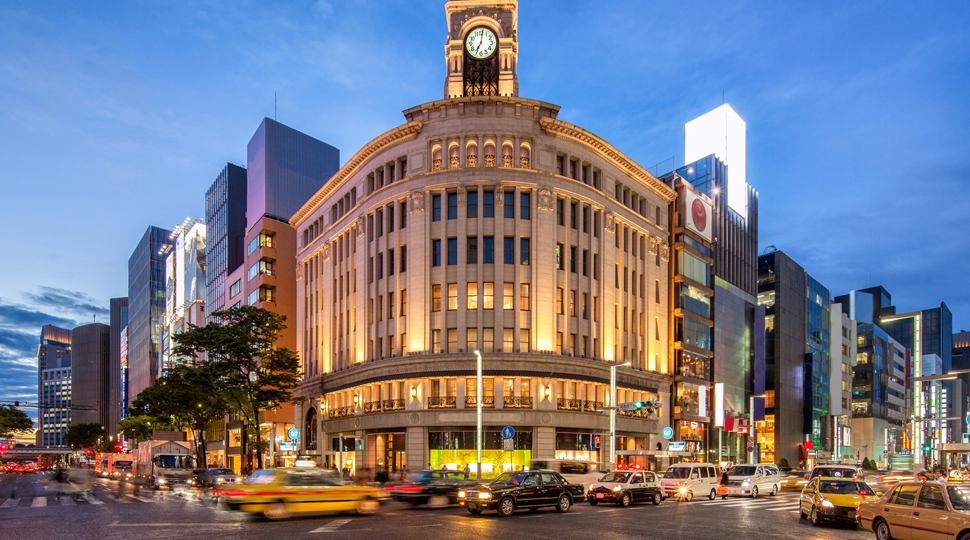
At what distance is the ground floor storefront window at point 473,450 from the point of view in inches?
1991

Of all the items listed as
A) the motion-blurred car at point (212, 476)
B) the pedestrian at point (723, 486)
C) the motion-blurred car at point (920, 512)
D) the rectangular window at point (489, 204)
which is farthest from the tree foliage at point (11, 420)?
the motion-blurred car at point (920, 512)

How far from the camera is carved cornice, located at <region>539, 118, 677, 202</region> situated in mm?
55281

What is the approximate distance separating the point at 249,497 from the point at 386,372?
31.8m

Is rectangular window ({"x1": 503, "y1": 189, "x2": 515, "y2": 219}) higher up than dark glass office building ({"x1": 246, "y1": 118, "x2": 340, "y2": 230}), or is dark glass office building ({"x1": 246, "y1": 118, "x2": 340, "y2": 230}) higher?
dark glass office building ({"x1": 246, "y1": 118, "x2": 340, "y2": 230})

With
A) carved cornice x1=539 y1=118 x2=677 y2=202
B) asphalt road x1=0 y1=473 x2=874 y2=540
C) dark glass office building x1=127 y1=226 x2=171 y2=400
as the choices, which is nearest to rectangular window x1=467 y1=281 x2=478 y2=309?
carved cornice x1=539 y1=118 x2=677 y2=202

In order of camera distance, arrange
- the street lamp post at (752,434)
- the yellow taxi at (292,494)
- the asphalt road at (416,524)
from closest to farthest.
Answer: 1. the asphalt road at (416,524)
2. the yellow taxi at (292,494)
3. the street lamp post at (752,434)

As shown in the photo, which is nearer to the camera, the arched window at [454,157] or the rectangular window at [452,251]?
the rectangular window at [452,251]

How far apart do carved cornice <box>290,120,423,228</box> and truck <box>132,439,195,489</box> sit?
26.1 metres

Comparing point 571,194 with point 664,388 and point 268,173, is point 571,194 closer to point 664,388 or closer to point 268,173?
point 664,388

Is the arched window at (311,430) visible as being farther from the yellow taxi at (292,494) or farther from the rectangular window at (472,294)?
the yellow taxi at (292,494)

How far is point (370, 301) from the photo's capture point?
5838 centimetres

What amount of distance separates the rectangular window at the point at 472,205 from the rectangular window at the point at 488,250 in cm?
194

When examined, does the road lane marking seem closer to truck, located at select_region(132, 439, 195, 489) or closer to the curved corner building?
the curved corner building

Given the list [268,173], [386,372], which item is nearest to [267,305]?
[268,173]
